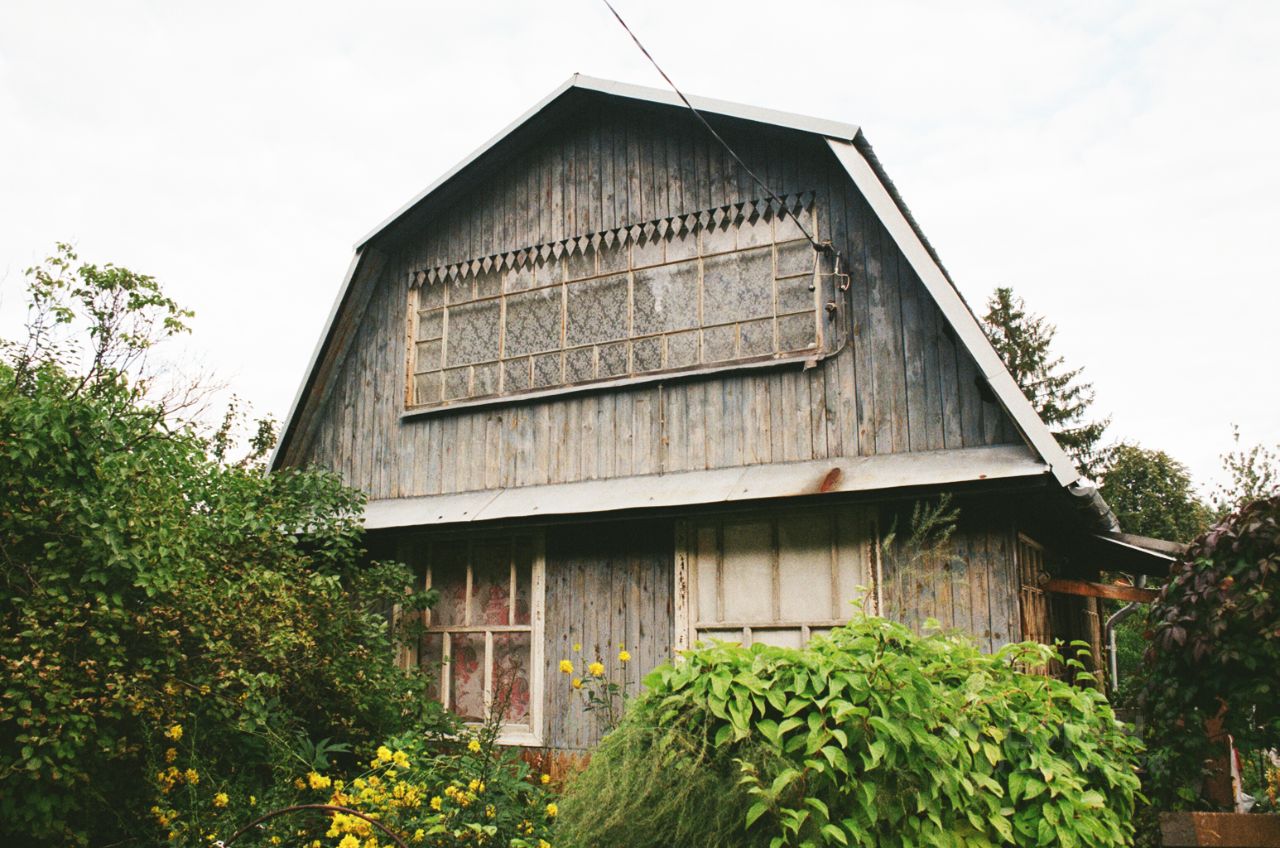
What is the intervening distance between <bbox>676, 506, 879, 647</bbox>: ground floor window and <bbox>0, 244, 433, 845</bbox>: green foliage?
2.48 meters

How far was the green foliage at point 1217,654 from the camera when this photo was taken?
497 centimetres

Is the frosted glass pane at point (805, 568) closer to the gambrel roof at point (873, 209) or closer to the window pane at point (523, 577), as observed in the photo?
the gambrel roof at point (873, 209)

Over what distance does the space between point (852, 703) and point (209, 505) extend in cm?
573

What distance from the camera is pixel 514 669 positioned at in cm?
855

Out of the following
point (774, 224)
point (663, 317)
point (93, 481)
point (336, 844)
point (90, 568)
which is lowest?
point (336, 844)

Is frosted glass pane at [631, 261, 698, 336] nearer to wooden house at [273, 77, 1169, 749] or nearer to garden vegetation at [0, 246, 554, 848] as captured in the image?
wooden house at [273, 77, 1169, 749]

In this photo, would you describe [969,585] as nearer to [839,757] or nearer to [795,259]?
[795,259]

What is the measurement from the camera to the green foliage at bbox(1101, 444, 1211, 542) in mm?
32688

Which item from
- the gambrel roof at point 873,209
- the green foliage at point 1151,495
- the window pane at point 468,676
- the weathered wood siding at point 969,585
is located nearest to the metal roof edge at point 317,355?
the gambrel roof at point 873,209

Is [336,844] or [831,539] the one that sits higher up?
[831,539]

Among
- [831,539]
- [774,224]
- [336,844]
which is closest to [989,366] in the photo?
[831,539]

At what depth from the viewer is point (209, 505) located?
7.88 m

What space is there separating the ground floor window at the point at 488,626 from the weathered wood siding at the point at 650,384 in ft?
1.96

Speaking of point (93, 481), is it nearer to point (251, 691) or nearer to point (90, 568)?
point (90, 568)
